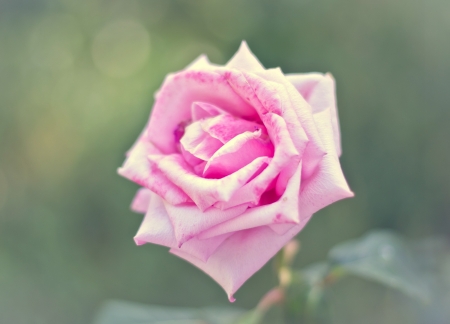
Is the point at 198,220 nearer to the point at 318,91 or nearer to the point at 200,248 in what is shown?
the point at 200,248

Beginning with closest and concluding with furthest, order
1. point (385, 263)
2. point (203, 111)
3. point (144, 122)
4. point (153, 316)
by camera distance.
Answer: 1. point (203, 111)
2. point (385, 263)
3. point (153, 316)
4. point (144, 122)

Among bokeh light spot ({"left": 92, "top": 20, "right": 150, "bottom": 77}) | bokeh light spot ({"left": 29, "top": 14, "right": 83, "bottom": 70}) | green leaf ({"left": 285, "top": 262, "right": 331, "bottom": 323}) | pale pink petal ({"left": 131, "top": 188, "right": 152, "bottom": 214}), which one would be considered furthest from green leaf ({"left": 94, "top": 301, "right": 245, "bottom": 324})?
bokeh light spot ({"left": 29, "top": 14, "right": 83, "bottom": 70})

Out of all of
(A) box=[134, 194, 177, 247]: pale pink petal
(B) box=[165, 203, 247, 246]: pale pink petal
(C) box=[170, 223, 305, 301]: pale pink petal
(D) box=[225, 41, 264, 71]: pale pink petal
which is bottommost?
(C) box=[170, 223, 305, 301]: pale pink petal

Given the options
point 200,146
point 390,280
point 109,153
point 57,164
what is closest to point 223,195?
point 200,146

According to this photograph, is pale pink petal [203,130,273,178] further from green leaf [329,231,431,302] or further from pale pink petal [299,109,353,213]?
green leaf [329,231,431,302]

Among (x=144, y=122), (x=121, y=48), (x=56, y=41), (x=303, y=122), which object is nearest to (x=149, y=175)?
(x=303, y=122)

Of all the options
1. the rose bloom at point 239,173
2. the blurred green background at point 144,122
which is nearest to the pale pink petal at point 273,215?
the rose bloom at point 239,173
